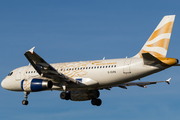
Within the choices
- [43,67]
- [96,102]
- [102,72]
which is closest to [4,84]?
[43,67]

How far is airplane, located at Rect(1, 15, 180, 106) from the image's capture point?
29703 mm

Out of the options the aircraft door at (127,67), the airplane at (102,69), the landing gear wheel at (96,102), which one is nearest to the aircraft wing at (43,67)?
the airplane at (102,69)

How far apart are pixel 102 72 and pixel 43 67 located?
5.74m

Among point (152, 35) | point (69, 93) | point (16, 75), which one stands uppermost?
point (152, 35)

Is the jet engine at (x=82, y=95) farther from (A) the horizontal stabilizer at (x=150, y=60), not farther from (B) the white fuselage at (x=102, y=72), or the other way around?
(A) the horizontal stabilizer at (x=150, y=60)

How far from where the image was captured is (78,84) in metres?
32.5

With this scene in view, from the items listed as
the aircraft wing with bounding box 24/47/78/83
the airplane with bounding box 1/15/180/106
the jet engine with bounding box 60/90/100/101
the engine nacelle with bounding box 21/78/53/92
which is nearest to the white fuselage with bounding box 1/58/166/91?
the airplane with bounding box 1/15/180/106

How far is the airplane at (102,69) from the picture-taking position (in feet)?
97.5

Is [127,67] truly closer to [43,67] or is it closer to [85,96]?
[85,96]

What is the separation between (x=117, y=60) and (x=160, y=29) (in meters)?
5.52

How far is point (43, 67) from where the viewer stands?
30.9 meters

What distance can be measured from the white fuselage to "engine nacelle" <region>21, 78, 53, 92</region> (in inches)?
50.4

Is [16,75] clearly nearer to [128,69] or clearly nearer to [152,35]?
[128,69]

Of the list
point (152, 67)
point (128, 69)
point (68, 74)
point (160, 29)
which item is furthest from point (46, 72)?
point (160, 29)
